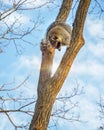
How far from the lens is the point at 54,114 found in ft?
19.0

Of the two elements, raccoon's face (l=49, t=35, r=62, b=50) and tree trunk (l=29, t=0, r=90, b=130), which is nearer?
tree trunk (l=29, t=0, r=90, b=130)

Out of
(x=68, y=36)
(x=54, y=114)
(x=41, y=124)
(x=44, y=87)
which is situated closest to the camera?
(x=41, y=124)

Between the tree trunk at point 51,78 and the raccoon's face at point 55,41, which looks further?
the raccoon's face at point 55,41

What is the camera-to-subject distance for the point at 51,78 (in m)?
3.80

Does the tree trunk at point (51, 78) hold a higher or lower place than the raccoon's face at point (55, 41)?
lower

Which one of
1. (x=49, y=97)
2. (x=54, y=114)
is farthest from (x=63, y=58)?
(x=54, y=114)

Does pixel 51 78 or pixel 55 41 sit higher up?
pixel 55 41

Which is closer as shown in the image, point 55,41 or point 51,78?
point 51,78

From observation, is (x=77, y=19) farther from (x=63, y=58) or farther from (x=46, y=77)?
(x=46, y=77)

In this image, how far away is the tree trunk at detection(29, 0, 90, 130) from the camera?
356cm

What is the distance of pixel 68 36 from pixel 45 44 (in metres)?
0.34

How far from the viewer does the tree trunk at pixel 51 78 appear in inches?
140

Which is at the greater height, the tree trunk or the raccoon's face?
the raccoon's face

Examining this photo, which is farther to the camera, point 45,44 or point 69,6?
point 69,6
